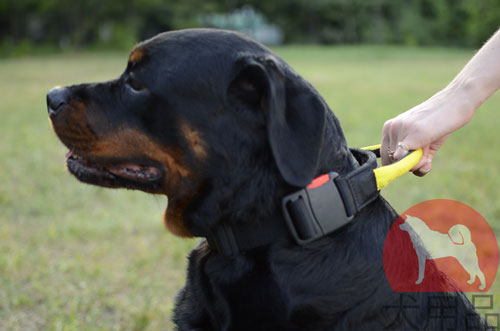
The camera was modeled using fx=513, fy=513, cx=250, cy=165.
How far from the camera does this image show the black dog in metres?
2.09

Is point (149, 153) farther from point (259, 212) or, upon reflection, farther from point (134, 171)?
point (259, 212)

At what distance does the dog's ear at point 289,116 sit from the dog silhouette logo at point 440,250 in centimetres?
55

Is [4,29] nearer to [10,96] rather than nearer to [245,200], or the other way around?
[10,96]

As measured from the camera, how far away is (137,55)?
2354 mm

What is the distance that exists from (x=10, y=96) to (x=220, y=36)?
15997 mm

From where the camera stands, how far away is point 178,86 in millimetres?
2266

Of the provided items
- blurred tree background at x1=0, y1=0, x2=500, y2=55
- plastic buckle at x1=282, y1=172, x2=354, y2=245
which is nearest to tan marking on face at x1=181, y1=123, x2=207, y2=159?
plastic buckle at x1=282, y1=172, x2=354, y2=245

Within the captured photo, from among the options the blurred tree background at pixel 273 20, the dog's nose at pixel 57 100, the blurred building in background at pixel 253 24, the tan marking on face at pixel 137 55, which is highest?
the tan marking on face at pixel 137 55

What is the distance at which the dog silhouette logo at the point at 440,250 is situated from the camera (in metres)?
2.21

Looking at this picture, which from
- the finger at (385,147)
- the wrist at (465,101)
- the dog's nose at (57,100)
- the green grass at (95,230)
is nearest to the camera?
the dog's nose at (57,100)

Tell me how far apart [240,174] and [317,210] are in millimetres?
382

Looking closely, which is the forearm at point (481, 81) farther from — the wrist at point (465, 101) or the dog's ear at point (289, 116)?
the dog's ear at point (289, 116)

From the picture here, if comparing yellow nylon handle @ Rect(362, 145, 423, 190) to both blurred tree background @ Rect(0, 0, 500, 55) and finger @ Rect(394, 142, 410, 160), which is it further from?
blurred tree background @ Rect(0, 0, 500, 55)

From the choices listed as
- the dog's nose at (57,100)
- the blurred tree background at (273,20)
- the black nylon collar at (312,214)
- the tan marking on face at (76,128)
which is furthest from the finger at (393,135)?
the blurred tree background at (273,20)
